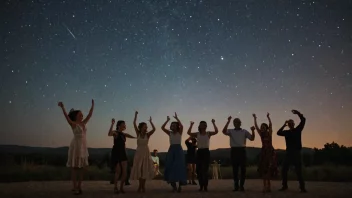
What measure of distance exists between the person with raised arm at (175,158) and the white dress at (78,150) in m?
2.73

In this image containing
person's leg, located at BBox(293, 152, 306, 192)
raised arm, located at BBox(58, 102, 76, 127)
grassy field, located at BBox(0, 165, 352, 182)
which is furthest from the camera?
grassy field, located at BBox(0, 165, 352, 182)

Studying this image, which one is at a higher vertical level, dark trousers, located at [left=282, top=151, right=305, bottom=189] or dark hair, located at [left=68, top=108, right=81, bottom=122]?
dark hair, located at [left=68, top=108, right=81, bottom=122]

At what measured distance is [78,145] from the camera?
1166 cm

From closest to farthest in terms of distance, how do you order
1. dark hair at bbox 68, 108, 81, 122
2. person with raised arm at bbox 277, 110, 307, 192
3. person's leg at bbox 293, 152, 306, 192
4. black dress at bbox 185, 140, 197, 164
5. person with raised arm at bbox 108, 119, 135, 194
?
dark hair at bbox 68, 108, 81, 122 → person with raised arm at bbox 108, 119, 135, 194 → person's leg at bbox 293, 152, 306, 192 → person with raised arm at bbox 277, 110, 307, 192 → black dress at bbox 185, 140, 197, 164

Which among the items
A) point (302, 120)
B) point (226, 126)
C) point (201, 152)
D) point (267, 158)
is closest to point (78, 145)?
point (201, 152)

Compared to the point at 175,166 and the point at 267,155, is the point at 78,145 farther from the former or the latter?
the point at 267,155

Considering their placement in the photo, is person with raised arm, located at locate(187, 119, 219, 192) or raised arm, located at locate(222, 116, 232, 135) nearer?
raised arm, located at locate(222, 116, 232, 135)

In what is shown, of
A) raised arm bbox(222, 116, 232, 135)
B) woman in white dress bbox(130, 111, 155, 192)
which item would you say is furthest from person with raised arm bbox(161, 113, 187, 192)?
raised arm bbox(222, 116, 232, 135)

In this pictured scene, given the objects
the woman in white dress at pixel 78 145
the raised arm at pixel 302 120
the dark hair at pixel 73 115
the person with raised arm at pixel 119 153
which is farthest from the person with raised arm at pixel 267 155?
the dark hair at pixel 73 115

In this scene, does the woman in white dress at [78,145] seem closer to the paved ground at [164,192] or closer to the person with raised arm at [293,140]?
the paved ground at [164,192]

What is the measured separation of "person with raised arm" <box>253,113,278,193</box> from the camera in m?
12.8

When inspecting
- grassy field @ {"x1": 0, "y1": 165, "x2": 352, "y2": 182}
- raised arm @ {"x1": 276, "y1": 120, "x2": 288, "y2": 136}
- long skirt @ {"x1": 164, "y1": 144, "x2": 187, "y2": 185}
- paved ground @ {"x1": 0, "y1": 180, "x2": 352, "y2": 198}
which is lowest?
paved ground @ {"x1": 0, "y1": 180, "x2": 352, "y2": 198}

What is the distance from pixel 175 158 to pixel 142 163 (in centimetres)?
116

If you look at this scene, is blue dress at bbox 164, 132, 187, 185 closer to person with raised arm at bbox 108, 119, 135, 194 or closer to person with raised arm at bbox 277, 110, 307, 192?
person with raised arm at bbox 108, 119, 135, 194
